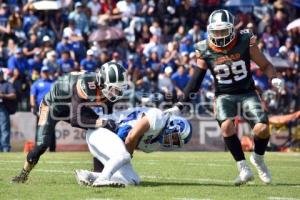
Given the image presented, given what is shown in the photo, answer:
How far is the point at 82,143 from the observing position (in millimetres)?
16625

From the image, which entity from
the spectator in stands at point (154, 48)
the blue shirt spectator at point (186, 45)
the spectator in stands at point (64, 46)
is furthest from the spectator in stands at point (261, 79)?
the spectator in stands at point (64, 46)

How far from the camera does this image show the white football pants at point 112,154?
7.77m

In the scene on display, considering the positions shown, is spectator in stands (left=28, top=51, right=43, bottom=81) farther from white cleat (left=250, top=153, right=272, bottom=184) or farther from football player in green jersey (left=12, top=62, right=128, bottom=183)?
white cleat (left=250, top=153, right=272, bottom=184)

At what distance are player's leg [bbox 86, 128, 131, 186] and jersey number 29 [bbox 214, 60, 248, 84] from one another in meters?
1.47

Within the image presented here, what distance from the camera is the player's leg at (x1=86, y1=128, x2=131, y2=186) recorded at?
25.5 feet

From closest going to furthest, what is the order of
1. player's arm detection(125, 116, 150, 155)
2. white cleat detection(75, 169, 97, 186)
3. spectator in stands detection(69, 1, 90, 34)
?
white cleat detection(75, 169, 97, 186), player's arm detection(125, 116, 150, 155), spectator in stands detection(69, 1, 90, 34)

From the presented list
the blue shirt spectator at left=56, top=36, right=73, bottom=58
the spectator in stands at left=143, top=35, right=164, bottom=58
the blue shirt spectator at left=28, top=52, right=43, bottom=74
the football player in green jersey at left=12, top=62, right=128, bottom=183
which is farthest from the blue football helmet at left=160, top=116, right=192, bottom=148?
the spectator in stands at left=143, top=35, right=164, bottom=58

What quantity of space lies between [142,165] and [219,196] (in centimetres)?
392

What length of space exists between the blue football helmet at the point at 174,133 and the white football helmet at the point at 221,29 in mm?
1030

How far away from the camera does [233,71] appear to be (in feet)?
29.0

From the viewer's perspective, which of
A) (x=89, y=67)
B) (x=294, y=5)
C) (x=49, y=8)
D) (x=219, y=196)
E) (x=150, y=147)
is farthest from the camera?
(x=294, y=5)

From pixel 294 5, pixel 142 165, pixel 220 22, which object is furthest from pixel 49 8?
pixel 220 22

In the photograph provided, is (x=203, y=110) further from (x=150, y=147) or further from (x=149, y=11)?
(x=150, y=147)

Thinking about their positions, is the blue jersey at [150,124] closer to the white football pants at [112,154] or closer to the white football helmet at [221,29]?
the white football pants at [112,154]
